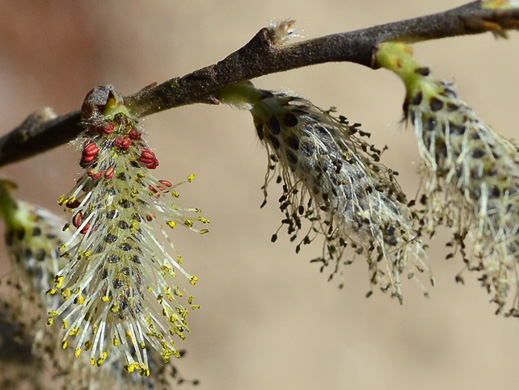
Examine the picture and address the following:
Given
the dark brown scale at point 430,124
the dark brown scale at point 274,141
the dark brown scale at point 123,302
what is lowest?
the dark brown scale at point 123,302

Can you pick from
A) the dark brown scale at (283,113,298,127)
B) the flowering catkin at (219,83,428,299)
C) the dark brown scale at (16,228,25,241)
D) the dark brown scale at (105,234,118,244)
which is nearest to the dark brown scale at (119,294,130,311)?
the dark brown scale at (105,234,118,244)

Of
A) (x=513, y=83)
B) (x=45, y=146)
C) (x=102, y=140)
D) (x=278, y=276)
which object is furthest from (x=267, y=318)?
(x=102, y=140)

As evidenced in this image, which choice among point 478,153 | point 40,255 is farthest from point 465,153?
point 40,255

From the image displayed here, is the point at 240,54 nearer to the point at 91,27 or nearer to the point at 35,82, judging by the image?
the point at 35,82

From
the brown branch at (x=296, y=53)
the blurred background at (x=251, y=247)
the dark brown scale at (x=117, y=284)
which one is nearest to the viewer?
the brown branch at (x=296, y=53)

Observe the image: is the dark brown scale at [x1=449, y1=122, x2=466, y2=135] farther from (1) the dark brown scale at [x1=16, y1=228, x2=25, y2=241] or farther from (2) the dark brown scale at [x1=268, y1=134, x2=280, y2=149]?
(1) the dark brown scale at [x1=16, y1=228, x2=25, y2=241]

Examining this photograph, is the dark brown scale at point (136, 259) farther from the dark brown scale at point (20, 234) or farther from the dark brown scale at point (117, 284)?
the dark brown scale at point (20, 234)

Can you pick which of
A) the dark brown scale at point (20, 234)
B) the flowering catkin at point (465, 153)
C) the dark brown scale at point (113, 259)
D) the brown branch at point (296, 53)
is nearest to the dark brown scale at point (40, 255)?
the dark brown scale at point (20, 234)
